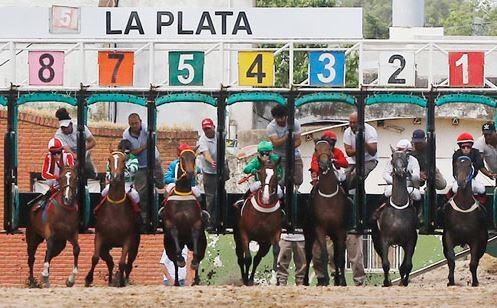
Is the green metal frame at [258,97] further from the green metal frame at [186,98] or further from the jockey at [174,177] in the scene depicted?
the jockey at [174,177]

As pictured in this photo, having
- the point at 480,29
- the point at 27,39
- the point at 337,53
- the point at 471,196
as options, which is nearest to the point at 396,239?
the point at 471,196

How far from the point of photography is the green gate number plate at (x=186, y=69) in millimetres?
24875

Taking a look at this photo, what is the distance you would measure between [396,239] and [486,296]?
3.54m

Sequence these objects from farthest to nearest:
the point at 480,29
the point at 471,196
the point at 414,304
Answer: the point at 480,29
the point at 471,196
the point at 414,304

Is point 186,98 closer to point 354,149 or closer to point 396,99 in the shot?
point 354,149

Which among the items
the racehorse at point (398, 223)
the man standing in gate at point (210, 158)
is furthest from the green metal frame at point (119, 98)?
the racehorse at point (398, 223)

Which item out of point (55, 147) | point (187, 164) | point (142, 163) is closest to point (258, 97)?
point (187, 164)

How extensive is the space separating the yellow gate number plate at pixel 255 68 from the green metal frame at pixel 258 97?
0.46 ft

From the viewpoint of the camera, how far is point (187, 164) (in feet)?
77.3

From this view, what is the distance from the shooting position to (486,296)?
20609 mm

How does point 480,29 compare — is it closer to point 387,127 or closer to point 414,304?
point 387,127

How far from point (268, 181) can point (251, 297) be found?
333cm

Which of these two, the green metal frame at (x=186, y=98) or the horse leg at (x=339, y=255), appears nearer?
the horse leg at (x=339, y=255)

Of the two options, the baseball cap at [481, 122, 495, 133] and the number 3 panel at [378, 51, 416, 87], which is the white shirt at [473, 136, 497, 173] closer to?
the baseball cap at [481, 122, 495, 133]
